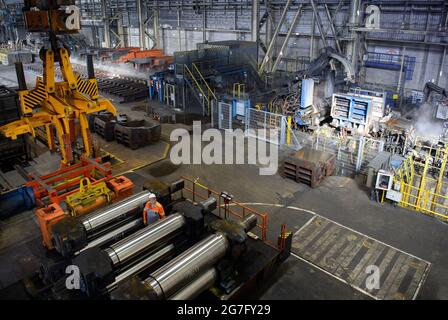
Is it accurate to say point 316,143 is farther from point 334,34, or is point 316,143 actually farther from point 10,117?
point 10,117

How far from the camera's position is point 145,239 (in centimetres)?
805

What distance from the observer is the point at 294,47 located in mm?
25859

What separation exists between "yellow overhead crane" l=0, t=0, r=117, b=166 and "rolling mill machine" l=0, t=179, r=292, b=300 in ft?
14.0

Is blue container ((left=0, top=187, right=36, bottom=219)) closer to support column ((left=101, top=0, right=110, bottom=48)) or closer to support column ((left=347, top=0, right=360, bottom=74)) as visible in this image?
support column ((left=347, top=0, right=360, bottom=74))

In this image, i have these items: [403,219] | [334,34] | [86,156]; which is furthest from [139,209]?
[334,34]

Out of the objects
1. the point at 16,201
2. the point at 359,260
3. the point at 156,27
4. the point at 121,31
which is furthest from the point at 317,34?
the point at 121,31

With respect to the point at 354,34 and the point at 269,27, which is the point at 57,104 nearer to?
the point at 354,34

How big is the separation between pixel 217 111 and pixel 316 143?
5911 mm

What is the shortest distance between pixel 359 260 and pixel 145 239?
18.1ft

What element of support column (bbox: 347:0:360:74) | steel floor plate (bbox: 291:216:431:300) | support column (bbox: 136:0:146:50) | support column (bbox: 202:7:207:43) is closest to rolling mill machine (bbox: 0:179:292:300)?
steel floor plate (bbox: 291:216:431:300)

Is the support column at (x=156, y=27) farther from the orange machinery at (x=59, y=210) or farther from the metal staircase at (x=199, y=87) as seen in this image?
the orange machinery at (x=59, y=210)

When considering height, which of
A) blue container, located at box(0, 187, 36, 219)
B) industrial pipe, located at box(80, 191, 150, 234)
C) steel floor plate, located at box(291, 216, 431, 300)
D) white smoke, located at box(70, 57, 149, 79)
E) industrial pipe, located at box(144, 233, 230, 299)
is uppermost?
white smoke, located at box(70, 57, 149, 79)

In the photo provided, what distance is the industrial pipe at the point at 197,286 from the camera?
698cm

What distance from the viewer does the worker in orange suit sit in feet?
28.9
